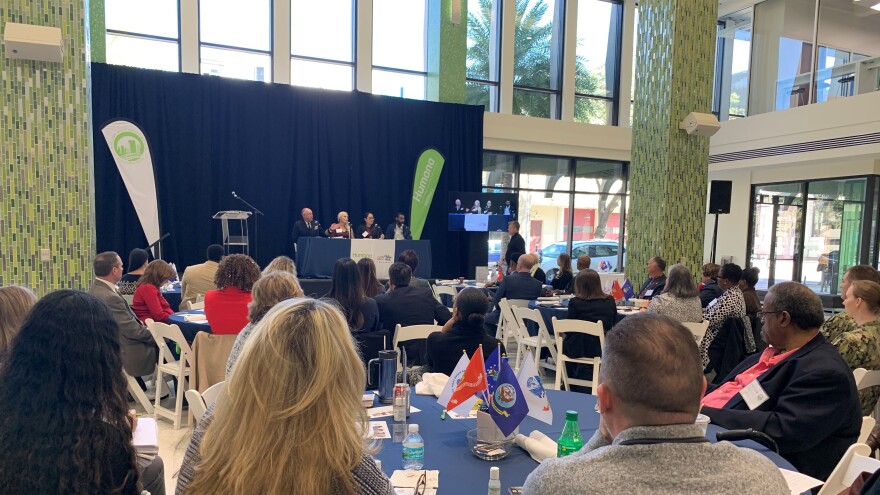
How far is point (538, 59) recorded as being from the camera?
12.6m

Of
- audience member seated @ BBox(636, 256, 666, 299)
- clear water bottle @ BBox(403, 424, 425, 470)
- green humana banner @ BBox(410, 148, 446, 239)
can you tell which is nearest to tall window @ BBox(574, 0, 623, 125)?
green humana banner @ BBox(410, 148, 446, 239)

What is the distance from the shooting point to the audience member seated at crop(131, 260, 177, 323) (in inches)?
189

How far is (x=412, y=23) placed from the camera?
11.6 meters

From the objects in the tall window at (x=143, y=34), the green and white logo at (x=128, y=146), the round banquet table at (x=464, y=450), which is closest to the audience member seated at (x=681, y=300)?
the round banquet table at (x=464, y=450)

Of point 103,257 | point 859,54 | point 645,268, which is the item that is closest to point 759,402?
point 103,257

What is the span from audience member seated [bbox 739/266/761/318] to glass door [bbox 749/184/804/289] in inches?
334

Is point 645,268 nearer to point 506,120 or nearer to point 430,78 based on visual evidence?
point 506,120

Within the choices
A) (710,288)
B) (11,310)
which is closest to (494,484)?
(11,310)

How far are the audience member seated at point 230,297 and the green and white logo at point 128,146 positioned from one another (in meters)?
6.58

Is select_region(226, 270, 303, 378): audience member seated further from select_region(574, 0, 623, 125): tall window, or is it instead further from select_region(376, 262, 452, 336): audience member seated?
select_region(574, 0, 623, 125): tall window

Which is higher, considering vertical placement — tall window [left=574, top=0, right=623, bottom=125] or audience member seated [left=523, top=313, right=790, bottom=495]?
tall window [left=574, top=0, right=623, bottom=125]

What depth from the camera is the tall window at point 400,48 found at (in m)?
11.3

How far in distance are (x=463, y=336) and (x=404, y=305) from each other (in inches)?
47.8

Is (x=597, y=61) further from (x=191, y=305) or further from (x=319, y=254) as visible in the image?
(x=191, y=305)
